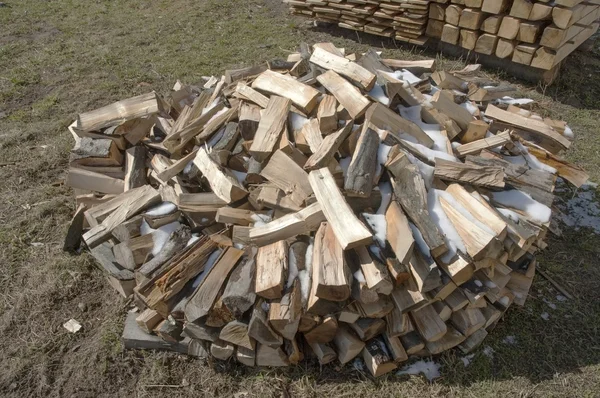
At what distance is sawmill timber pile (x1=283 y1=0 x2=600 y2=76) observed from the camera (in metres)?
5.69

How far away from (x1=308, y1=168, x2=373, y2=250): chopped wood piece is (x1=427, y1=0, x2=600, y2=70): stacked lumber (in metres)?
4.39

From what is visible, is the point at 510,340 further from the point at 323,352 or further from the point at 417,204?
the point at 323,352

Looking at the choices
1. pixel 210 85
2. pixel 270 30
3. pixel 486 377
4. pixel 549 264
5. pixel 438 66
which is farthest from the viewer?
pixel 270 30

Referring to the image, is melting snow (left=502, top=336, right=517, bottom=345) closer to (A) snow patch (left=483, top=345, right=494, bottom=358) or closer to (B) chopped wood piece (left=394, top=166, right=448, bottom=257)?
(A) snow patch (left=483, top=345, right=494, bottom=358)

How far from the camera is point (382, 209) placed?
9.91 feet

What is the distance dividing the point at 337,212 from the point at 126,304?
5.82 ft

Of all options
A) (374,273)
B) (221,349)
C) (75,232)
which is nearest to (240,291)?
(221,349)

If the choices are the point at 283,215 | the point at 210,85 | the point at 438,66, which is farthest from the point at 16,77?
the point at 438,66

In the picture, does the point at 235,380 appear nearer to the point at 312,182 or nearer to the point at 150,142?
the point at 312,182

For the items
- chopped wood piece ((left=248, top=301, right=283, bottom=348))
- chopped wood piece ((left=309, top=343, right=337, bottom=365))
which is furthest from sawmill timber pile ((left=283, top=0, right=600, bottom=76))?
chopped wood piece ((left=248, top=301, right=283, bottom=348))

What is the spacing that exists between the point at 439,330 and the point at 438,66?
15.5 ft

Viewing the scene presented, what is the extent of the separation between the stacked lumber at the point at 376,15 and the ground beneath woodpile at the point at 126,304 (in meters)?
0.34

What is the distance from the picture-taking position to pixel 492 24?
239 inches

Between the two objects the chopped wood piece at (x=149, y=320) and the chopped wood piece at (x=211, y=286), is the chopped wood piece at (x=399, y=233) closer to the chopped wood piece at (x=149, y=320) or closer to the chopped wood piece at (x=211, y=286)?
the chopped wood piece at (x=211, y=286)
